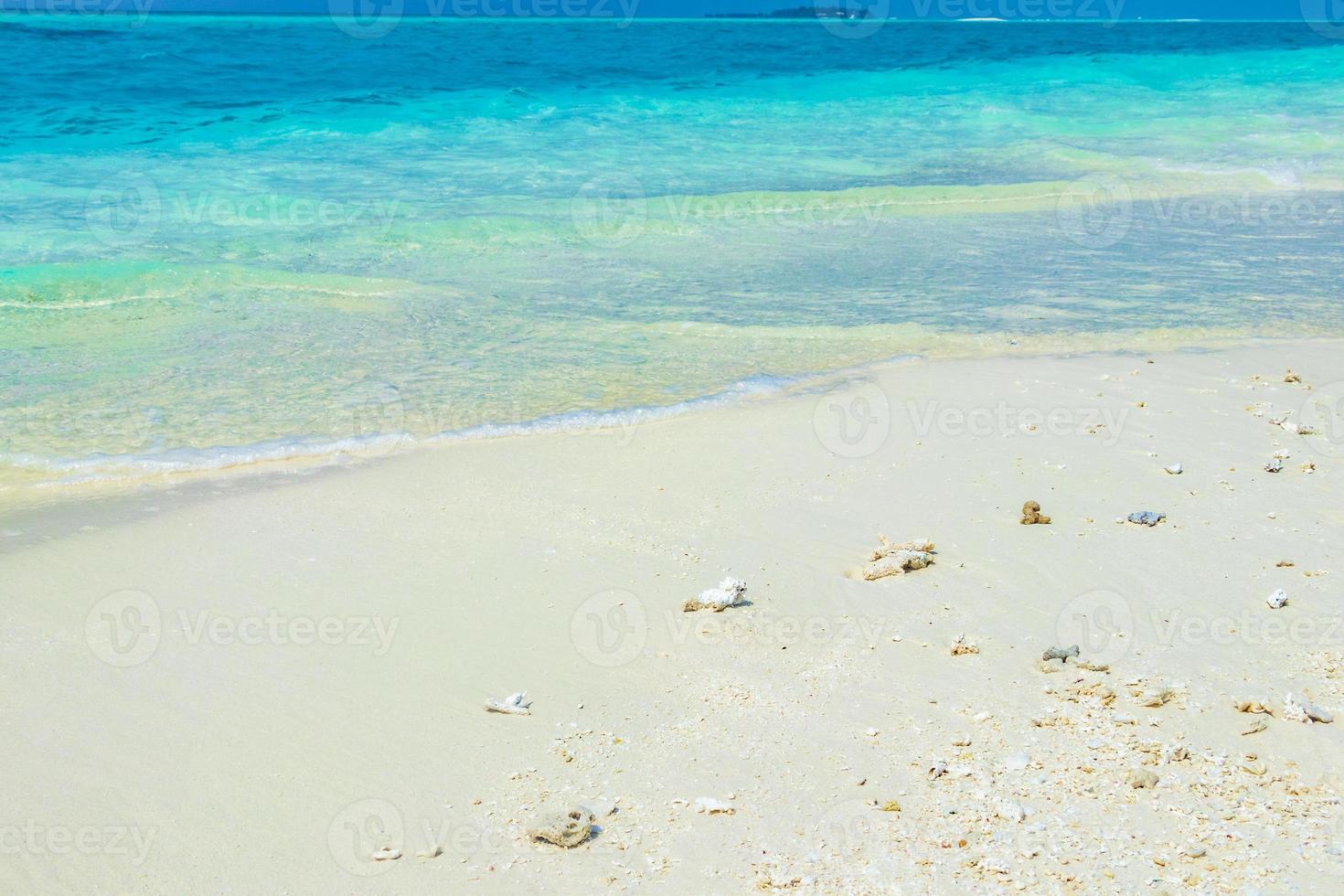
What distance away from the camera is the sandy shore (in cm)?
296

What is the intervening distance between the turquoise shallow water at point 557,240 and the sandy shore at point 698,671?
1.24m

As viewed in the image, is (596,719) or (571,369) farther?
(571,369)

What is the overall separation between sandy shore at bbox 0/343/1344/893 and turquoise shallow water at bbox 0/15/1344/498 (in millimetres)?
1238

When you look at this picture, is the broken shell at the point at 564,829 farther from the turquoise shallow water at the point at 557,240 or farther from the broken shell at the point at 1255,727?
the turquoise shallow water at the point at 557,240

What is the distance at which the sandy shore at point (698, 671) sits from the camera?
2959mm

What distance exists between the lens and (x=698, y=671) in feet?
12.6

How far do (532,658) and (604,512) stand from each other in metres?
1.23

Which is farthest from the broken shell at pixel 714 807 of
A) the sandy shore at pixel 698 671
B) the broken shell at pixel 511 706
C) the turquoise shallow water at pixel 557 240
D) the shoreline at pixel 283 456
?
the turquoise shallow water at pixel 557 240

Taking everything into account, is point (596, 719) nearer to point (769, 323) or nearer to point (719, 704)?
point (719, 704)

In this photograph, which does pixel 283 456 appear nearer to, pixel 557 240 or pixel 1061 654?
pixel 1061 654

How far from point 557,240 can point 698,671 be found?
8291 millimetres

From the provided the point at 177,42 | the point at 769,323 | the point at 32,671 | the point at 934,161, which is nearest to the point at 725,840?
the point at 32,671

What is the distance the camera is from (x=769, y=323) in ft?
27.1

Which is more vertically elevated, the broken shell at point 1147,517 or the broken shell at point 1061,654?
the broken shell at point 1147,517
